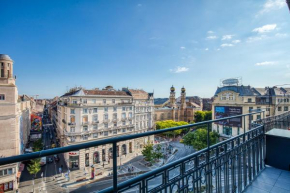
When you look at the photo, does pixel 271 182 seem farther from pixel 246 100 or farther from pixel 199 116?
pixel 199 116

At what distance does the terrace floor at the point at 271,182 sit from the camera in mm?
2766

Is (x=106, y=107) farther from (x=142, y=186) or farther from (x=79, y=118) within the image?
(x=142, y=186)

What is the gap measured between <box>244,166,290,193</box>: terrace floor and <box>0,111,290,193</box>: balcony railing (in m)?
0.10

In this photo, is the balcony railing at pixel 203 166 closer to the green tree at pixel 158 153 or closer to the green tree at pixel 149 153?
the green tree at pixel 158 153

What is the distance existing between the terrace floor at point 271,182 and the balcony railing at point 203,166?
0.32 feet

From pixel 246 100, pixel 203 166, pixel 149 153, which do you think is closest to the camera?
pixel 203 166

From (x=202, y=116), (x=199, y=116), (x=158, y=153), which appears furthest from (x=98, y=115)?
(x=202, y=116)

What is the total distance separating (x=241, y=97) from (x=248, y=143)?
19812 millimetres

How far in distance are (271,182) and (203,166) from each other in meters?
2.16

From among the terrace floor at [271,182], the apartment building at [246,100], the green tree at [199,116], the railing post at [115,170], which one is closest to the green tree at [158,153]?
the railing post at [115,170]

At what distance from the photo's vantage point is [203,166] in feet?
6.53

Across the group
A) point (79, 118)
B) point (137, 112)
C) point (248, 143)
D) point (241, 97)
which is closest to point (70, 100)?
point (79, 118)

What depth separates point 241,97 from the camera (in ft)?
64.5

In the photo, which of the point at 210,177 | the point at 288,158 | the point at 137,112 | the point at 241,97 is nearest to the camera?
the point at 210,177
